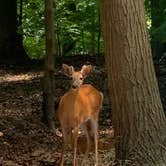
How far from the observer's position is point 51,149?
8.38 m

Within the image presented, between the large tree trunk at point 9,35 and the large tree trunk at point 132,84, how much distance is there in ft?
29.6

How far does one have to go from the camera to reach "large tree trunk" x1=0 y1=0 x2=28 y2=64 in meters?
15.5

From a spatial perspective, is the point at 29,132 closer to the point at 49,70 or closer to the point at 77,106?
the point at 49,70

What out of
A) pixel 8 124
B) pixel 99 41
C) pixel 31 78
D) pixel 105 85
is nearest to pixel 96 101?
pixel 8 124

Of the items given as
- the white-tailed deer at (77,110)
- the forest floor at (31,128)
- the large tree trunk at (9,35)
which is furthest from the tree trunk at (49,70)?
the large tree trunk at (9,35)

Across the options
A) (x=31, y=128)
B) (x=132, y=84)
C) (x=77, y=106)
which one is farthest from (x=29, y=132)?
(x=132, y=84)

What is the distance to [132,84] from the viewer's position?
6.40 m

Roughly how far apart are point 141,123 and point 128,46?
879mm

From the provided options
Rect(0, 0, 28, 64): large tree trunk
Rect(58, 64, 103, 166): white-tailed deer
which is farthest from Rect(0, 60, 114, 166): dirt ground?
Rect(0, 0, 28, 64): large tree trunk

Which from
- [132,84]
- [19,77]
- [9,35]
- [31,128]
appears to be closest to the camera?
[132,84]

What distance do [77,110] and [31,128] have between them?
179cm

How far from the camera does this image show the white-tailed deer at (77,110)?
7.59 m

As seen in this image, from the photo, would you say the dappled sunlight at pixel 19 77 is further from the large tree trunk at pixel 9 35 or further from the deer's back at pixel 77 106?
the deer's back at pixel 77 106

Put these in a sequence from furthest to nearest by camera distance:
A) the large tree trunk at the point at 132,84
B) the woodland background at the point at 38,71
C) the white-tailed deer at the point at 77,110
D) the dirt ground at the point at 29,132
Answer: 1. the woodland background at the point at 38,71
2. the dirt ground at the point at 29,132
3. the white-tailed deer at the point at 77,110
4. the large tree trunk at the point at 132,84
